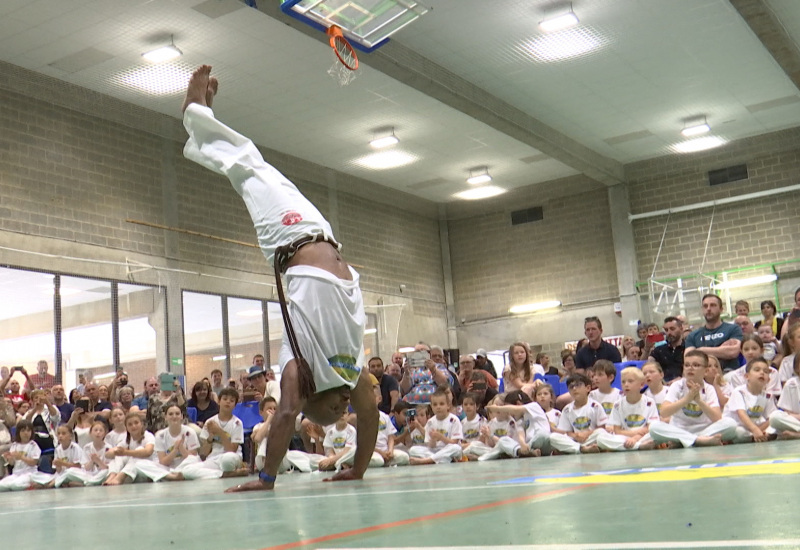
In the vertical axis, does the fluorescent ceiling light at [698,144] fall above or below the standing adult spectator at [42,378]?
above

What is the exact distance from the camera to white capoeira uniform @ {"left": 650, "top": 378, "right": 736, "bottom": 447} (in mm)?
6512

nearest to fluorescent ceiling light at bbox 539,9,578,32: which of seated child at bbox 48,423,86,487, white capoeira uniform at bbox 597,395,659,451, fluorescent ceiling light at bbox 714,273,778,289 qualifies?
white capoeira uniform at bbox 597,395,659,451

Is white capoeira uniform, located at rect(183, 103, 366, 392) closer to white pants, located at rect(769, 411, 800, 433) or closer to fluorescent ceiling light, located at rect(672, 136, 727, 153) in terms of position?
white pants, located at rect(769, 411, 800, 433)

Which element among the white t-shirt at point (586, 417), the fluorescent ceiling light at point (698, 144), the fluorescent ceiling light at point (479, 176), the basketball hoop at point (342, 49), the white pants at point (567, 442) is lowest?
the white pants at point (567, 442)

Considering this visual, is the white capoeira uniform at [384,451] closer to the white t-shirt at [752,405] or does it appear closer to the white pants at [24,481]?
the white t-shirt at [752,405]

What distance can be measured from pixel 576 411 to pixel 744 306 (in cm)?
458

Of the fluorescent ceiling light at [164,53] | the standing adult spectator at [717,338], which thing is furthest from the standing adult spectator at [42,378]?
the standing adult spectator at [717,338]

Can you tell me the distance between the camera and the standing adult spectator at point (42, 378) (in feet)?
41.7

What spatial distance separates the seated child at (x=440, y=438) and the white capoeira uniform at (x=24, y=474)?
408 cm

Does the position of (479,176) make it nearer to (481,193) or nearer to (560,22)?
(481,193)

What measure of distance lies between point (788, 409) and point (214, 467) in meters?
5.08

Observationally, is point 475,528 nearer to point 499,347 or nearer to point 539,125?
point 539,125

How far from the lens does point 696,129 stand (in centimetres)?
1702

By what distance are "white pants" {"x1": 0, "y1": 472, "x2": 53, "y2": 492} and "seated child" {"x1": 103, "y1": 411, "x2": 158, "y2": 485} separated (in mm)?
926
